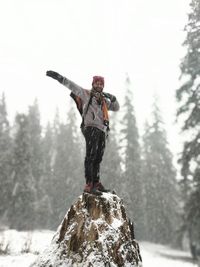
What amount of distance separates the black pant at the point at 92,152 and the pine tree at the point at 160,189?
30165 millimetres

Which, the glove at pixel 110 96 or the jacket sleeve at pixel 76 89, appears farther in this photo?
the glove at pixel 110 96

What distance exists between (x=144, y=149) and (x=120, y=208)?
125 feet

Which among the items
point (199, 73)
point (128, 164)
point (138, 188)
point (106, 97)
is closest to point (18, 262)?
point (106, 97)

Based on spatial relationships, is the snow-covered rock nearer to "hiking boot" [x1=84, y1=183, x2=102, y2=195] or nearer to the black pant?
"hiking boot" [x1=84, y1=183, x2=102, y2=195]

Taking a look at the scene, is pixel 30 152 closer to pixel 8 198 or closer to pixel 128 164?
pixel 8 198

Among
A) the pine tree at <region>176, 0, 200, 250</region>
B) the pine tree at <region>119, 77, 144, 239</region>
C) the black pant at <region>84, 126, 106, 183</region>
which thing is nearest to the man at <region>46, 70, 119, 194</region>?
the black pant at <region>84, 126, 106, 183</region>

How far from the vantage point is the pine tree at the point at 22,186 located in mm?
31703

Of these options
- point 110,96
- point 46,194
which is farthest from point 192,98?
point 46,194

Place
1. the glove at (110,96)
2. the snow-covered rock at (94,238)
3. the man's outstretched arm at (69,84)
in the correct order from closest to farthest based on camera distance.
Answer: the snow-covered rock at (94,238), the man's outstretched arm at (69,84), the glove at (110,96)

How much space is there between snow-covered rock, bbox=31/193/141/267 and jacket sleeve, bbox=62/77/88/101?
5.46ft

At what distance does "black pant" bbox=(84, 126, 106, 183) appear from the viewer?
598 cm

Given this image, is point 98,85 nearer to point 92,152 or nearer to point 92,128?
point 92,128

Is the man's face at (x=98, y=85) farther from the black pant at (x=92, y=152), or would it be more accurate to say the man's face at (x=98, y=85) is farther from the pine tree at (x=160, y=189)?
the pine tree at (x=160, y=189)

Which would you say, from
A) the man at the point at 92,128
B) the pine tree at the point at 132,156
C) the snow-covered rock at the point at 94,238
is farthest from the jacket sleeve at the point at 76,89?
the pine tree at the point at 132,156
